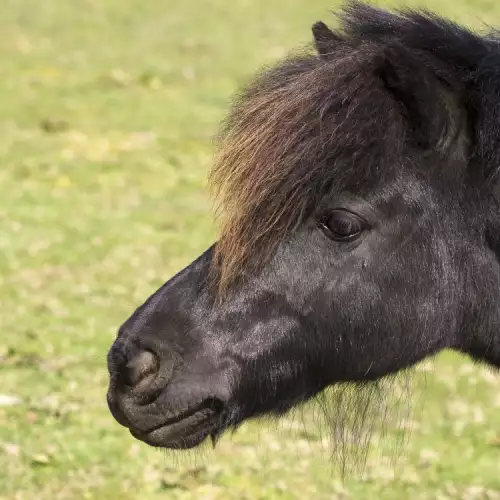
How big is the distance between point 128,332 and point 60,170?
8509mm

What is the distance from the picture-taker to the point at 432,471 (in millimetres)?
5434

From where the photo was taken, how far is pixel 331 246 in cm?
326

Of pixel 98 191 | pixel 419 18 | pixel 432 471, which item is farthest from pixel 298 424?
pixel 98 191

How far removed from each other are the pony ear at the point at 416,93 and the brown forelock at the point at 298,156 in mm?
49

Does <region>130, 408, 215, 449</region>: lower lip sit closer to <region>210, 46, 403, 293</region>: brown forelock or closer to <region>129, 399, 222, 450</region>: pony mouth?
<region>129, 399, 222, 450</region>: pony mouth

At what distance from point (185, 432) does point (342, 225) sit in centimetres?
80

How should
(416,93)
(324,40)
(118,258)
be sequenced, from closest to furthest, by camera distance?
1. (416,93)
2. (324,40)
3. (118,258)

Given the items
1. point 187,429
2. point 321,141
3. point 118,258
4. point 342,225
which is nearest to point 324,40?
point 321,141

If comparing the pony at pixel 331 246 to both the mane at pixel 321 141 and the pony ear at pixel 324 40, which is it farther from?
the pony ear at pixel 324 40

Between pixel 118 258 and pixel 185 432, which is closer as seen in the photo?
pixel 185 432

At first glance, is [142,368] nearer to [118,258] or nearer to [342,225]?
[342,225]

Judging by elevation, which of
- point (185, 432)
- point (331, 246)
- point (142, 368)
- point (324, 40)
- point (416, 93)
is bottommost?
point (185, 432)

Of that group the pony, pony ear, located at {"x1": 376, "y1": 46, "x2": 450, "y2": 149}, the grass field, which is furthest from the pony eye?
the grass field

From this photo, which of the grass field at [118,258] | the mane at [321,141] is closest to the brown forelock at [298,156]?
the mane at [321,141]
